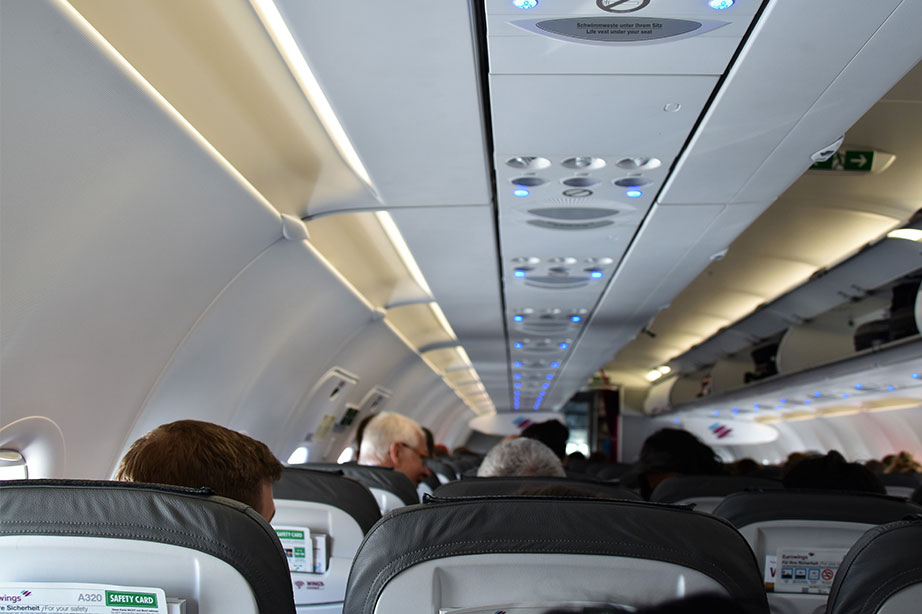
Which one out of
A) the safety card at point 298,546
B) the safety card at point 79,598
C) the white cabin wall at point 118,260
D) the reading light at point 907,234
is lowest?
the safety card at point 298,546

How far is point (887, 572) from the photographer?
201cm

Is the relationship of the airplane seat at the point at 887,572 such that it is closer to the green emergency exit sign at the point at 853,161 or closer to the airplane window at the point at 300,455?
the green emergency exit sign at the point at 853,161

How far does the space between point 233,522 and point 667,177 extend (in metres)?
3.69

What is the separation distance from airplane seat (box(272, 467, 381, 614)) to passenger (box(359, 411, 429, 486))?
2.50 metres

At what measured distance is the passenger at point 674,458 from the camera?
6996mm

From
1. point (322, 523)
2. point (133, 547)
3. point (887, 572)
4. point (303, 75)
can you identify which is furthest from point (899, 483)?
point (133, 547)

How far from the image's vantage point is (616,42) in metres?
3.15

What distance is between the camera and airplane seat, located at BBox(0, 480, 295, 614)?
176 centimetres

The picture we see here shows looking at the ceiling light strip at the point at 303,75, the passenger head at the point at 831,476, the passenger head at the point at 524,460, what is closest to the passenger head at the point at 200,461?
the ceiling light strip at the point at 303,75

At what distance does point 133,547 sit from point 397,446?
469 centimetres

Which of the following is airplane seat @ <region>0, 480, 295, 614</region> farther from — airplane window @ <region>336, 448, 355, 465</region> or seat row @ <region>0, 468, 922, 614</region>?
airplane window @ <region>336, 448, 355, 465</region>

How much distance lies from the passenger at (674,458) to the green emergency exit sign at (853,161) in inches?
92.7

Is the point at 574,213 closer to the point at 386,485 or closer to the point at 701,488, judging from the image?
the point at 701,488

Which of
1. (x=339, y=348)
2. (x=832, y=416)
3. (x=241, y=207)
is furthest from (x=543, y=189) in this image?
(x=832, y=416)
